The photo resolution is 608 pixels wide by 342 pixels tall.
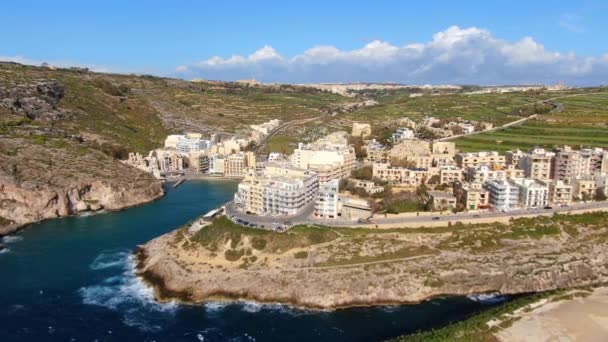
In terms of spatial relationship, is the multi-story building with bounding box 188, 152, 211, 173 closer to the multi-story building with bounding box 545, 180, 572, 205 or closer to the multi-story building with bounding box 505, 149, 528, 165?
the multi-story building with bounding box 505, 149, 528, 165

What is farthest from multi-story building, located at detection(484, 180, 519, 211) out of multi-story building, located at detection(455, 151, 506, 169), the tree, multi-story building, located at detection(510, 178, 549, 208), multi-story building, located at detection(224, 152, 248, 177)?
multi-story building, located at detection(224, 152, 248, 177)

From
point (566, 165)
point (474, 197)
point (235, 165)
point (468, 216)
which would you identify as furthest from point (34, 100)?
point (566, 165)

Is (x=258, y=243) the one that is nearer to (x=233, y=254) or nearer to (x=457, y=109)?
(x=233, y=254)

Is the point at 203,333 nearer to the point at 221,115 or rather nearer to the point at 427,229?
the point at 427,229

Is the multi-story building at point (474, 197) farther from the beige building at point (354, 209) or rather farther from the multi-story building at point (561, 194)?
the beige building at point (354, 209)

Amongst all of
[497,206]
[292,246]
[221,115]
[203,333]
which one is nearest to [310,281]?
[292,246]

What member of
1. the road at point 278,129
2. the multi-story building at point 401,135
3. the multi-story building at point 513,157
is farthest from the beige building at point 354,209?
the road at point 278,129
